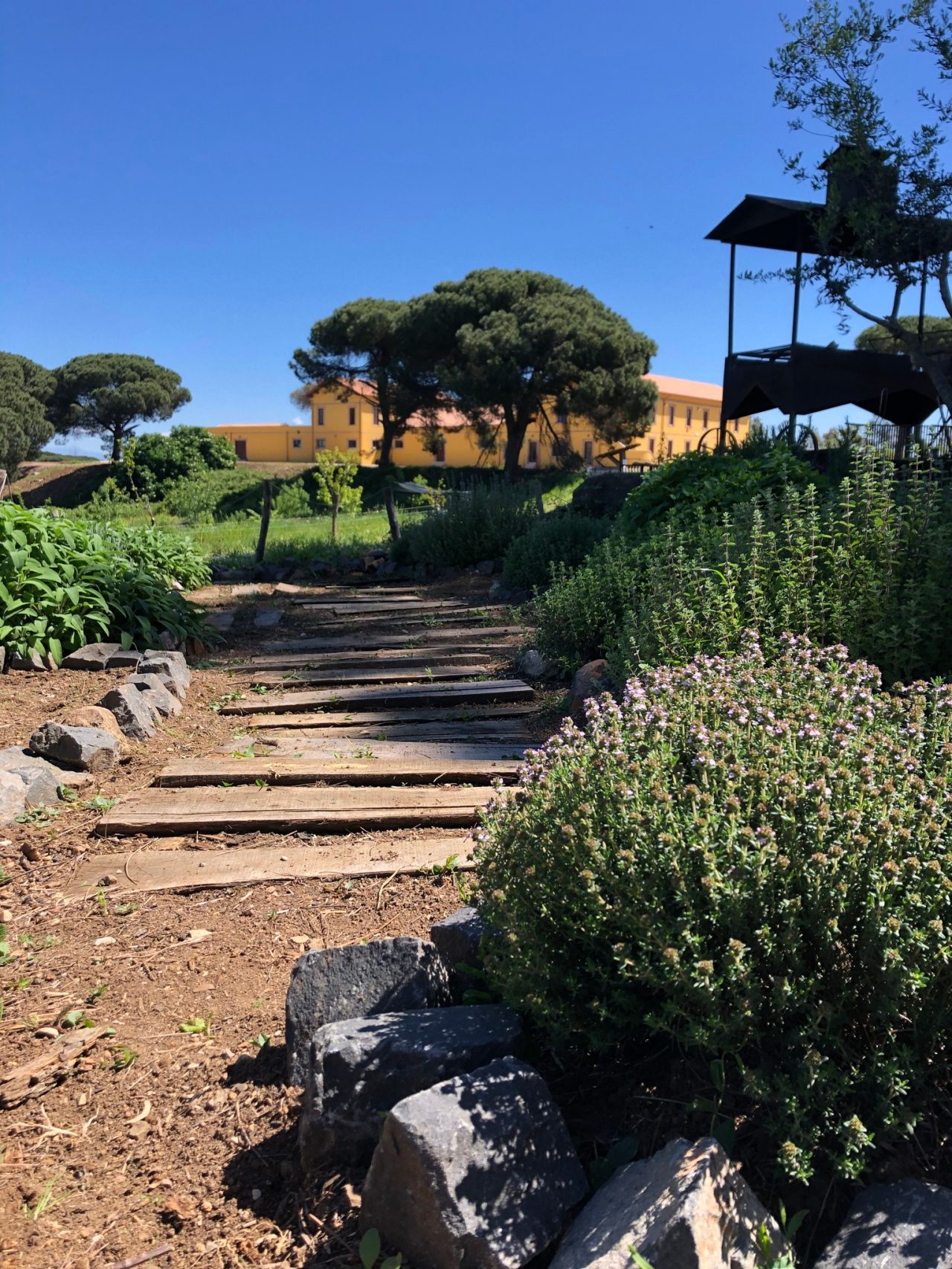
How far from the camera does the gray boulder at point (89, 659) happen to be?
A: 5.54 m

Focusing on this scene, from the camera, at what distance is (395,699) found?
5.28m

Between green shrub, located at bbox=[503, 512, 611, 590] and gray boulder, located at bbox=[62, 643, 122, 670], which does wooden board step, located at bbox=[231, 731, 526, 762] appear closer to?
gray boulder, located at bbox=[62, 643, 122, 670]

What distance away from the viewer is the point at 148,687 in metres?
5.00

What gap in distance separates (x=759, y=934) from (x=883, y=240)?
1266 centimetres

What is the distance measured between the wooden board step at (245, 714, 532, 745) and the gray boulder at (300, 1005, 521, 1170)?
2.65 metres

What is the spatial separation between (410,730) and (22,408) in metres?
44.4

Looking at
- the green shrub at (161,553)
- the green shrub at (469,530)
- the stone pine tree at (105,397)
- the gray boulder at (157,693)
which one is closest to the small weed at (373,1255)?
the gray boulder at (157,693)

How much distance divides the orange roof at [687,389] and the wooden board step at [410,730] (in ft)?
147

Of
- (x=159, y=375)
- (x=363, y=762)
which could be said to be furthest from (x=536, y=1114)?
(x=159, y=375)

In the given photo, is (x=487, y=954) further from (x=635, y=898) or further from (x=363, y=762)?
(x=363, y=762)

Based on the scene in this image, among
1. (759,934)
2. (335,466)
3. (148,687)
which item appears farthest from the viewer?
(335,466)

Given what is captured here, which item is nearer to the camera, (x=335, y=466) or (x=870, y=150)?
(x=870, y=150)

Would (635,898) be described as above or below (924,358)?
below

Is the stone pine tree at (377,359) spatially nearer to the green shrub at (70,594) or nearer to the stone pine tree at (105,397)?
the stone pine tree at (105,397)
